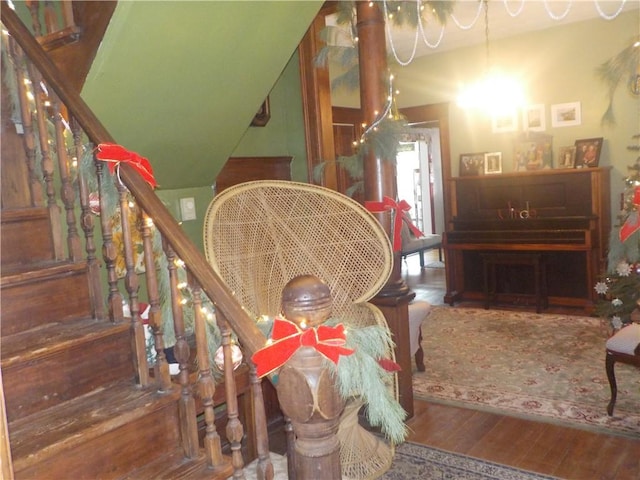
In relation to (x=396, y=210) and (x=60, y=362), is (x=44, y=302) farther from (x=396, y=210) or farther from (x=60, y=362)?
(x=396, y=210)

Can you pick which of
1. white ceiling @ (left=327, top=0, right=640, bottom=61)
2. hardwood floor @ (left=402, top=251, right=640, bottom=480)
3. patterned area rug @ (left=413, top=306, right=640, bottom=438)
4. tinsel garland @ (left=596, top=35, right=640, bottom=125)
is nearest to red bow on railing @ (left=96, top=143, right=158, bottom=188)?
hardwood floor @ (left=402, top=251, right=640, bottom=480)

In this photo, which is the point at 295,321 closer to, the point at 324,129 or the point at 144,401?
the point at 144,401

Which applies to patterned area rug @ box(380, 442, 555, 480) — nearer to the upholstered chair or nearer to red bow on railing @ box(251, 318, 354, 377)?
the upholstered chair

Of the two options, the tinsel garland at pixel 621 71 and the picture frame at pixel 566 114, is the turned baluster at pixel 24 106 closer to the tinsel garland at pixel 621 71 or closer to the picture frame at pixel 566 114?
the tinsel garland at pixel 621 71

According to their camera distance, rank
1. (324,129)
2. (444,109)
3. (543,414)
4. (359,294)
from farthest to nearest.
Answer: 1. (444,109)
2. (324,129)
3. (543,414)
4. (359,294)

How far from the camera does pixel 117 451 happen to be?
172 cm

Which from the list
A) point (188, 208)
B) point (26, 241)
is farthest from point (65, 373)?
point (188, 208)

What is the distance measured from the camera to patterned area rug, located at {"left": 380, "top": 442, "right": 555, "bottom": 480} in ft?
8.43

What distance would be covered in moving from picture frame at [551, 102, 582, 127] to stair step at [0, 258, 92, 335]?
16.8ft

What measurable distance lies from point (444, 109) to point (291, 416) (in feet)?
18.5

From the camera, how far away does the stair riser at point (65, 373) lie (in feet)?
5.54

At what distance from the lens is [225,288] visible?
162cm

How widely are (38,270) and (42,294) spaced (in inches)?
3.5

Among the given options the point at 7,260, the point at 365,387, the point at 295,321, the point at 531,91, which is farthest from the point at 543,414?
the point at 531,91
